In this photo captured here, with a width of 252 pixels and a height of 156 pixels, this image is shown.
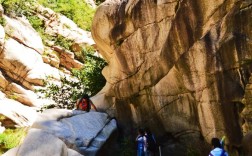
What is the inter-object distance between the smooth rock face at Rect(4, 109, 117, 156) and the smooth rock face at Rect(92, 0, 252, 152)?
1946 millimetres

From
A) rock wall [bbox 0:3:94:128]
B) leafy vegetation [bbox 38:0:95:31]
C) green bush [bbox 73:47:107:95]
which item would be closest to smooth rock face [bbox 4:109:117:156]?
green bush [bbox 73:47:107:95]

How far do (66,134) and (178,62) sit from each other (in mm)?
4639

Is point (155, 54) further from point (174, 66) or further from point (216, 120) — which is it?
point (216, 120)

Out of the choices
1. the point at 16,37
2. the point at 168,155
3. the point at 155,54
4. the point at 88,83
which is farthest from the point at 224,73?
the point at 16,37

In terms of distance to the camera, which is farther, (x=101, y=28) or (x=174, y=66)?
(x=101, y=28)

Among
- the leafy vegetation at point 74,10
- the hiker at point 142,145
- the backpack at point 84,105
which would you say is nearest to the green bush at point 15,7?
the leafy vegetation at point 74,10

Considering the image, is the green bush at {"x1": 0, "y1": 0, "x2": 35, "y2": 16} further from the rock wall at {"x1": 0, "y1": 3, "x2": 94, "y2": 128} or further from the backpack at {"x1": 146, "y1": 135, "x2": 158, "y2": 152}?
the backpack at {"x1": 146, "y1": 135, "x2": 158, "y2": 152}

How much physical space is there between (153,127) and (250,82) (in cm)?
534

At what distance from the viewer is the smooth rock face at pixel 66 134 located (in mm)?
11266

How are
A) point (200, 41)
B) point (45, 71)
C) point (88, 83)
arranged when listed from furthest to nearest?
point (45, 71) < point (88, 83) < point (200, 41)

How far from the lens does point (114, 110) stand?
54.0 ft

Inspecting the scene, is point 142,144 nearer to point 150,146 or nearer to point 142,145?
point 142,145

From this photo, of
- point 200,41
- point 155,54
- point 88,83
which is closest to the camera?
point 200,41

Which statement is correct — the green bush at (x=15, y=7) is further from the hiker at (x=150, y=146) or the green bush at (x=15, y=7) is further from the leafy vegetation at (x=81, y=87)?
the hiker at (x=150, y=146)
